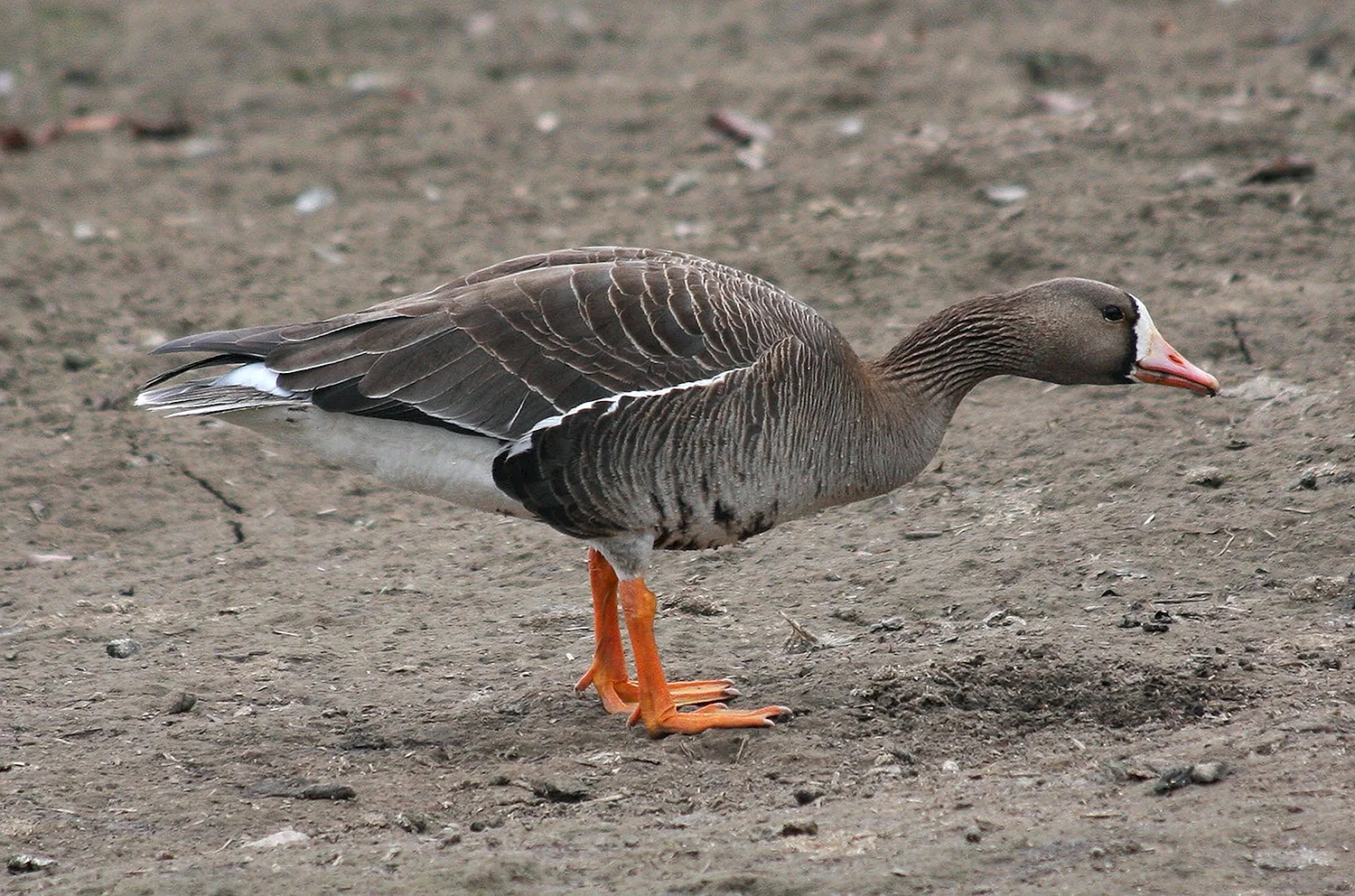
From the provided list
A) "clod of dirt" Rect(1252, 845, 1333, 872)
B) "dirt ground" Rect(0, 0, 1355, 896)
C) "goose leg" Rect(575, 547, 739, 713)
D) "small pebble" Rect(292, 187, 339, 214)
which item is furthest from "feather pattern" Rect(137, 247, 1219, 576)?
"small pebble" Rect(292, 187, 339, 214)

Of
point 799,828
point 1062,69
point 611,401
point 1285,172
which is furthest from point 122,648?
point 1062,69

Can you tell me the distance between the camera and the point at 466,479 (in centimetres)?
548

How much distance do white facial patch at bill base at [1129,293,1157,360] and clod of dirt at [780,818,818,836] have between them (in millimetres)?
2208

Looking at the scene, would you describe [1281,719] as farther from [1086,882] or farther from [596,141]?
[596,141]

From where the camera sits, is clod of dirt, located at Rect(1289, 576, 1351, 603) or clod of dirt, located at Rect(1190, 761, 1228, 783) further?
clod of dirt, located at Rect(1289, 576, 1351, 603)

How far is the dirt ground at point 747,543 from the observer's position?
4.66m

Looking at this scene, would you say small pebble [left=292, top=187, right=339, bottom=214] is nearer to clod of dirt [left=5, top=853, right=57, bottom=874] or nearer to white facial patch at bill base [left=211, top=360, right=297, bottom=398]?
white facial patch at bill base [left=211, top=360, right=297, bottom=398]

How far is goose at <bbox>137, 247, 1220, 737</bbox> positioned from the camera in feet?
17.2

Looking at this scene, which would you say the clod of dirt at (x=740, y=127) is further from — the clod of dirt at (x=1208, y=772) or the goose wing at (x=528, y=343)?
the clod of dirt at (x=1208, y=772)

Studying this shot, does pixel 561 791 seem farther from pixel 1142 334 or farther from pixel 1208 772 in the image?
pixel 1142 334

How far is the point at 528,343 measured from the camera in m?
5.45

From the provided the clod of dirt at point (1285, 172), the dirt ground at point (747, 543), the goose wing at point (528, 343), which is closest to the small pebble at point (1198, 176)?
the dirt ground at point (747, 543)

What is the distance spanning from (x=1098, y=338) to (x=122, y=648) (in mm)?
3915

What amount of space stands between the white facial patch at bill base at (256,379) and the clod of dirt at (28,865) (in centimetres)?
170
